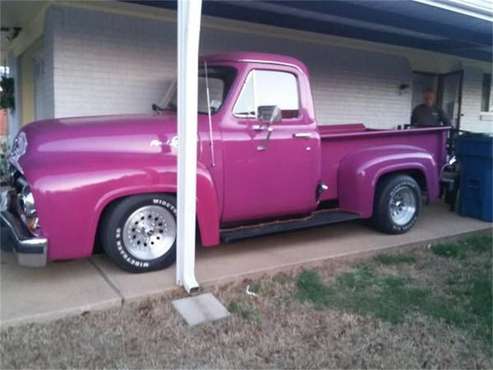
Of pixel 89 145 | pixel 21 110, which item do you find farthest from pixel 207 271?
pixel 21 110

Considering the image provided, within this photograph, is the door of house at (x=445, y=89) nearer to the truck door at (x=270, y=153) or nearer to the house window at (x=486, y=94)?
the house window at (x=486, y=94)

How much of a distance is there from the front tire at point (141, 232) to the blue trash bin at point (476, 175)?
4.95 metres

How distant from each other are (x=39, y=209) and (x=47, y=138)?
0.69 meters

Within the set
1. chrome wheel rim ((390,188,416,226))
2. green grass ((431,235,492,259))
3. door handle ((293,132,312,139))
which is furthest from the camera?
chrome wheel rim ((390,188,416,226))

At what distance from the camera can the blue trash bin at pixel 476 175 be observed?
7.36m

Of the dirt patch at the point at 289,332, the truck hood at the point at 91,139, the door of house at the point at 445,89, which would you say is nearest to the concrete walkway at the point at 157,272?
the dirt patch at the point at 289,332

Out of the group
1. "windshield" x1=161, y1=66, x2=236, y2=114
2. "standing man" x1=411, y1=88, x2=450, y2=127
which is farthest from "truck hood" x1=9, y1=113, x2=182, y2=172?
"standing man" x1=411, y1=88, x2=450, y2=127

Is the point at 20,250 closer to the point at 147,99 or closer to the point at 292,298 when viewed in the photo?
the point at 292,298

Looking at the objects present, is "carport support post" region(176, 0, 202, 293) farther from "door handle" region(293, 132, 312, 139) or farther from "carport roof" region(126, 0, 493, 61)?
"carport roof" region(126, 0, 493, 61)

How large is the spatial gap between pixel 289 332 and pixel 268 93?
8.71 feet

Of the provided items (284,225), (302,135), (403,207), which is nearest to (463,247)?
(403,207)

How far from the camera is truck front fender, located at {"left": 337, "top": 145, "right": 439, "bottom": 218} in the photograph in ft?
19.8

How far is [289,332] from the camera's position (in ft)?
12.6

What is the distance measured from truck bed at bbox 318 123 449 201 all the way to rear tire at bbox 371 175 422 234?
1.71 ft
